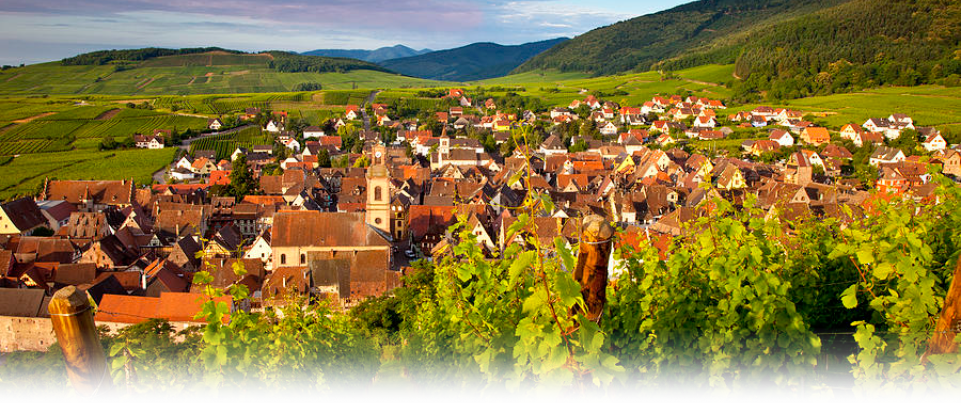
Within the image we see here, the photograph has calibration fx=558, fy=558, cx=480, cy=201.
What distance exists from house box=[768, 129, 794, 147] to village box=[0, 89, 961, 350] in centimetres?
25

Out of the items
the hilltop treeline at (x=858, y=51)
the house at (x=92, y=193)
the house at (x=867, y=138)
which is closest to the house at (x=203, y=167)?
the house at (x=92, y=193)

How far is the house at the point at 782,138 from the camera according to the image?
77.0 meters

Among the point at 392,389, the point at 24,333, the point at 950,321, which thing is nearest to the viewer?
the point at 950,321

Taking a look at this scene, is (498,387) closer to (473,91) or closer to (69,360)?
(69,360)

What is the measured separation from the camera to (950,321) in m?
3.99

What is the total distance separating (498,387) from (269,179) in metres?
59.2

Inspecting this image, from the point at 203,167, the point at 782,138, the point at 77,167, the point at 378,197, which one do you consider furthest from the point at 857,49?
the point at 77,167

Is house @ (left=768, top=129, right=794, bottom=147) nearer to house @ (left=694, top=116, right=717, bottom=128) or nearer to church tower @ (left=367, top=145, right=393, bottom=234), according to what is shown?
house @ (left=694, top=116, right=717, bottom=128)

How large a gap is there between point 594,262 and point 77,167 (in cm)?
8666

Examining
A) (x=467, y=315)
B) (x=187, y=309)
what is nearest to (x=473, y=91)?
(x=187, y=309)

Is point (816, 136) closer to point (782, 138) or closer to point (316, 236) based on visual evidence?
point (782, 138)

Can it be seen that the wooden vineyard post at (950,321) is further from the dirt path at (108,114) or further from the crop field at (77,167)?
the dirt path at (108,114)

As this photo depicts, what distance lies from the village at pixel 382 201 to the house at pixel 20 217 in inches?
4.3

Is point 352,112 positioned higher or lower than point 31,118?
higher
